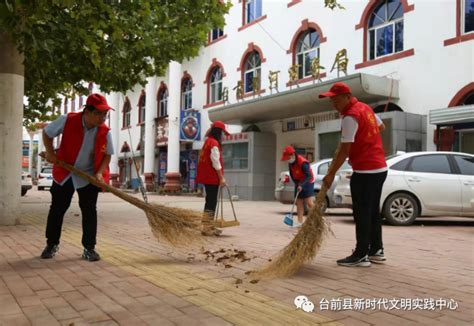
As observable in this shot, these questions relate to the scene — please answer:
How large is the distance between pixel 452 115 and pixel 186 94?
17.4 meters

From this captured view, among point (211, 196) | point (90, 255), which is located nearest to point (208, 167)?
point (211, 196)

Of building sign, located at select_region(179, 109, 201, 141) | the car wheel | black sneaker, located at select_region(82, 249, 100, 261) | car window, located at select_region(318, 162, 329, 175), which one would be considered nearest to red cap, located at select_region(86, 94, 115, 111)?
black sneaker, located at select_region(82, 249, 100, 261)

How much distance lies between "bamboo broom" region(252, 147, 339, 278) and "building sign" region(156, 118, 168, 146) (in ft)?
78.7

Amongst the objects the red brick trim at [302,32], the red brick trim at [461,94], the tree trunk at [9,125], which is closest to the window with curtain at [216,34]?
the red brick trim at [302,32]

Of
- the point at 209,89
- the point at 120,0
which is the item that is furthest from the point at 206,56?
the point at 120,0

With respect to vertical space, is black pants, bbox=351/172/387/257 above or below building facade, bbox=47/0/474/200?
below

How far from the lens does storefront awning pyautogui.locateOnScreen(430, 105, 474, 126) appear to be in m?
12.4

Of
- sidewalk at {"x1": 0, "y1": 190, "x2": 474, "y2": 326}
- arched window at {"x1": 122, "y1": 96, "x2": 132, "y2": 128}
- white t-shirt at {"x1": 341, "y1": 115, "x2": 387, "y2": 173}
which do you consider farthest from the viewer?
arched window at {"x1": 122, "y1": 96, "x2": 132, "y2": 128}

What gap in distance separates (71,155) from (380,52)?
13372mm

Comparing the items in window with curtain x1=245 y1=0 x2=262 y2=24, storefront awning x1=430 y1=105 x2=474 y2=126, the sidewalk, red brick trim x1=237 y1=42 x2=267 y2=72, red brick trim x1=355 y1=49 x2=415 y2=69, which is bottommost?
the sidewalk

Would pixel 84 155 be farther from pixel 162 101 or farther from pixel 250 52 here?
pixel 162 101

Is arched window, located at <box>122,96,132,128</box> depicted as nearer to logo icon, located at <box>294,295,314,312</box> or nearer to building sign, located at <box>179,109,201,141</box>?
building sign, located at <box>179,109,201,141</box>

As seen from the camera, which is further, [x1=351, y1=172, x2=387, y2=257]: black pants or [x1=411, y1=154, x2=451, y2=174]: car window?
[x1=411, y1=154, x2=451, y2=174]: car window

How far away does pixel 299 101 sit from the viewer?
661 inches
